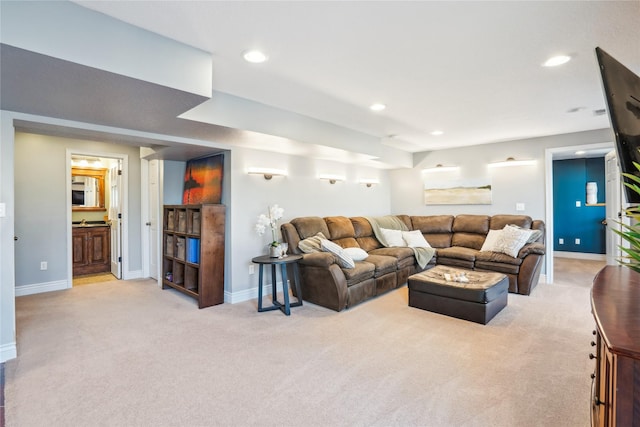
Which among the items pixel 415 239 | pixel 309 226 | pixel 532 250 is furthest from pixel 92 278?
pixel 532 250

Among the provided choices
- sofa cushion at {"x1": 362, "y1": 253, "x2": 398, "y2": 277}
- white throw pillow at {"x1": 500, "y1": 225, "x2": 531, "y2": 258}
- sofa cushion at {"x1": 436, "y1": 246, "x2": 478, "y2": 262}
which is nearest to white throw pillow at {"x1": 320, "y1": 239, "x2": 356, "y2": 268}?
sofa cushion at {"x1": 362, "y1": 253, "x2": 398, "y2": 277}

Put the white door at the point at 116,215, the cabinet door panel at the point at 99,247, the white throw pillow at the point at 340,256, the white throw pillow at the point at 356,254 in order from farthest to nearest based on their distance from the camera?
the cabinet door panel at the point at 99,247 → the white door at the point at 116,215 → the white throw pillow at the point at 356,254 → the white throw pillow at the point at 340,256

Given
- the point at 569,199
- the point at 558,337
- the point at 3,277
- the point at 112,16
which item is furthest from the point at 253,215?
the point at 569,199

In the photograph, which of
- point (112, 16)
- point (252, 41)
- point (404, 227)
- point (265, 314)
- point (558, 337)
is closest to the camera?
point (112, 16)

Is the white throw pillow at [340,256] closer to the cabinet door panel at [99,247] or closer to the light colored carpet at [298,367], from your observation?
the light colored carpet at [298,367]

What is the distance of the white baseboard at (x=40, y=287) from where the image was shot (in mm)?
4129

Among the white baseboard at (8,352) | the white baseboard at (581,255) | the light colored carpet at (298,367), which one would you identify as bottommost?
the light colored carpet at (298,367)

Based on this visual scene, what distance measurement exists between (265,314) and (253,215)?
130 cm

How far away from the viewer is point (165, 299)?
13.2 ft

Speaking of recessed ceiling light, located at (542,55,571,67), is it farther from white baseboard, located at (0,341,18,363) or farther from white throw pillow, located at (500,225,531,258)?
white baseboard, located at (0,341,18,363)

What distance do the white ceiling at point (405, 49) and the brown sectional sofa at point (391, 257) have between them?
5.57ft

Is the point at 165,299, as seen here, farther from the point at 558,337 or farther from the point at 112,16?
the point at 558,337

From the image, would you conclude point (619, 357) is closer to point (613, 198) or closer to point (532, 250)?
point (532, 250)

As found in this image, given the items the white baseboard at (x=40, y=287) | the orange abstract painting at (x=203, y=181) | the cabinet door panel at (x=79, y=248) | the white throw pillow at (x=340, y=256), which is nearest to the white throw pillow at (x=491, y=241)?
the white throw pillow at (x=340, y=256)
